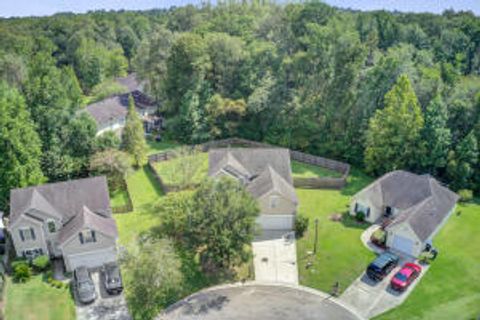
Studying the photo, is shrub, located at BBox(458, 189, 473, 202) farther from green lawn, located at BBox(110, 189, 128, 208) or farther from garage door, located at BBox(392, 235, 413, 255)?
green lawn, located at BBox(110, 189, 128, 208)

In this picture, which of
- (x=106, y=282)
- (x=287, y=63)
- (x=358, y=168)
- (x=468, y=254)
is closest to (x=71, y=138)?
(x=106, y=282)

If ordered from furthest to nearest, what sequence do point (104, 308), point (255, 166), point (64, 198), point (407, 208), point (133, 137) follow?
1. point (133, 137)
2. point (255, 166)
3. point (407, 208)
4. point (64, 198)
5. point (104, 308)

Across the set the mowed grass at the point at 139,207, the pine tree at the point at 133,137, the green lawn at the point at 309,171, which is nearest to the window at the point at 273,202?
the green lawn at the point at 309,171

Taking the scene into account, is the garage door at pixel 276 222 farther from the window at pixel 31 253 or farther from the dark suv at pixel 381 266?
the window at pixel 31 253

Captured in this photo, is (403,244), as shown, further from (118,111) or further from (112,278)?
(118,111)

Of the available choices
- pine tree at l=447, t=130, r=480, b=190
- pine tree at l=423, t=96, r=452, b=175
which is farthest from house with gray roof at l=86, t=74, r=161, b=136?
pine tree at l=447, t=130, r=480, b=190

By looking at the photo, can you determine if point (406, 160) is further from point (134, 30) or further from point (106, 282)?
point (134, 30)

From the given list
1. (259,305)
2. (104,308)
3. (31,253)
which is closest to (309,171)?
(259,305)
